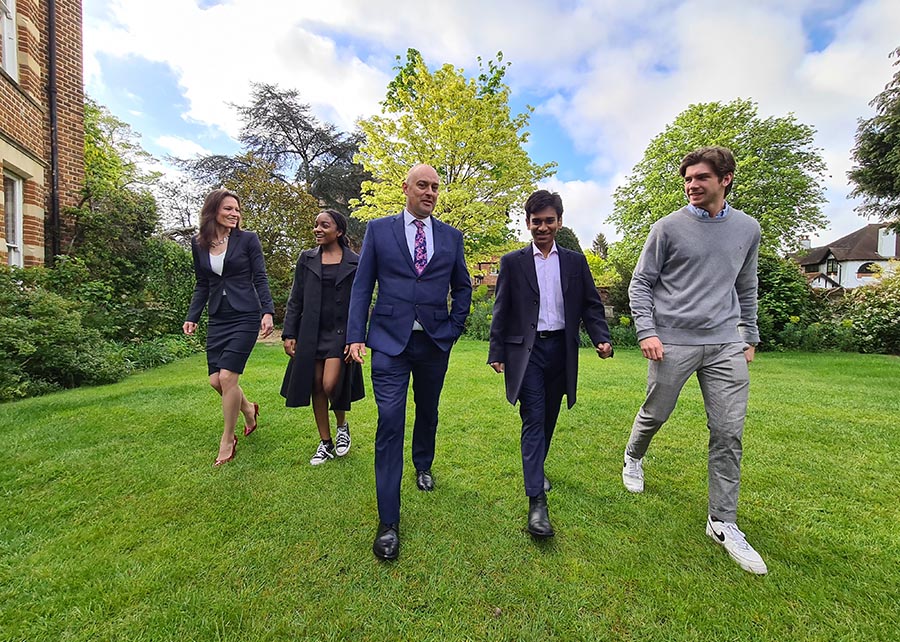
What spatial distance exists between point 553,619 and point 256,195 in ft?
52.4

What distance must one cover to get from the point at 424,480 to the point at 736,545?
200cm

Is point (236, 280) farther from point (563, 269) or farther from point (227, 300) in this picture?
point (563, 269)

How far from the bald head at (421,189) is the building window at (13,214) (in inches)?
365

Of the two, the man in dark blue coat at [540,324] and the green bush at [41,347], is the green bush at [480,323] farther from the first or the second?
the man in dark blue coat at [540,324]

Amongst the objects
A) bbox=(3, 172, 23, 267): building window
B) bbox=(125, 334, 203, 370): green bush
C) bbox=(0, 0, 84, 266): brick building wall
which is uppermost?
bbox=(0, 0, 84, 266): brick building wall

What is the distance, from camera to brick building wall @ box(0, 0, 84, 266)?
752 cm

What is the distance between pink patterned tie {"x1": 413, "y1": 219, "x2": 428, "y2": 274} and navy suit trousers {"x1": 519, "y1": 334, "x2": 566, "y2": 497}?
3.08 feet

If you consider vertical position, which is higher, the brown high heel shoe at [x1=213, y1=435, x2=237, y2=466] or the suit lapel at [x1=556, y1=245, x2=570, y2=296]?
the suit lapel at [x1=556, y1=245, x2=570, y2=296]

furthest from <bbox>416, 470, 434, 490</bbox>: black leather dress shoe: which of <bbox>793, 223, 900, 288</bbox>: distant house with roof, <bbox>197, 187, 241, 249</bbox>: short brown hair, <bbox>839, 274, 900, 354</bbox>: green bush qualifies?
<bbox>793, 223, 900, 288</bbox>: distant house with roof

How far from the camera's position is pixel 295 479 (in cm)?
324

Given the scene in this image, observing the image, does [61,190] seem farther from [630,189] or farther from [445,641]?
[630,189]

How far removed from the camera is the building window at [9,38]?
780 cm

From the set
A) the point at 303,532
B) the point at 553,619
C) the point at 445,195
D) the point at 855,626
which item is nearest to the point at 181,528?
the point at 303,532

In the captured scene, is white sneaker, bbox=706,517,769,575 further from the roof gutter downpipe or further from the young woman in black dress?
the roof gutter downpipe
